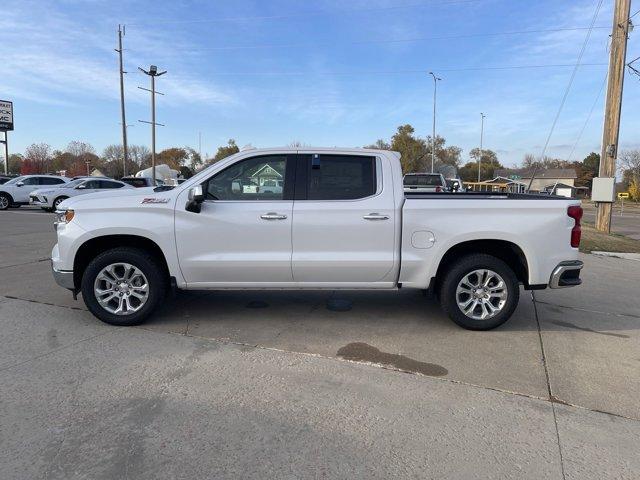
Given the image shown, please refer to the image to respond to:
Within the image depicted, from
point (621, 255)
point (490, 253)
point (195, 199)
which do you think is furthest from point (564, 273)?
point (621, 255)

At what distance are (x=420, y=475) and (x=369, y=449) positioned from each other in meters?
0.37

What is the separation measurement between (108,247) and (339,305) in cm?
283

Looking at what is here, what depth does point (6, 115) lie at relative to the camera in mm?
44875

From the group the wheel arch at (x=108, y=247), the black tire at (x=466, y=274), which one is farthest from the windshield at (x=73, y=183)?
the black tire at (x=466, y=274)

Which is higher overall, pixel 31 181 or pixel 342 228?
pixel 31 181

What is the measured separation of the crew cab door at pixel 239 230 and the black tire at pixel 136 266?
318 mm

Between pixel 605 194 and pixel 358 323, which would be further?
pixel 605 194

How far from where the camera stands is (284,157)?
523 centimetres

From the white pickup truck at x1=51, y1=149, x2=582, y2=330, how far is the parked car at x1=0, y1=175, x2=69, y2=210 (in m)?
20.8

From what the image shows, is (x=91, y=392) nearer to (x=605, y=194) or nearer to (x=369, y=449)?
(x=369, y=449)

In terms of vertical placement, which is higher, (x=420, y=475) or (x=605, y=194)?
(x=605, y=194)

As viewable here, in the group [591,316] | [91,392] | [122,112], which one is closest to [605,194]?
[591,316]

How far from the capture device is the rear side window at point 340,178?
5160mm

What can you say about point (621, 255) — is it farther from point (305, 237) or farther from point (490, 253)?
point (305, 237)
